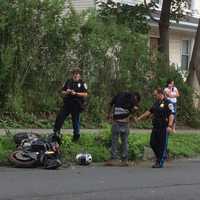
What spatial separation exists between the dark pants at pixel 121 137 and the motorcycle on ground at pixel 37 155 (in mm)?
1418

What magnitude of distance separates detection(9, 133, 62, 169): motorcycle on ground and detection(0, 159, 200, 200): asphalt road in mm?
276

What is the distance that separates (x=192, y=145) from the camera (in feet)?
58.2

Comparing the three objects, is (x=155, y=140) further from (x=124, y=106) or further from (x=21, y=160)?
(x=21, y=160)

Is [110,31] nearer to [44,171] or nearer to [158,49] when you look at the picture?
[158,49]

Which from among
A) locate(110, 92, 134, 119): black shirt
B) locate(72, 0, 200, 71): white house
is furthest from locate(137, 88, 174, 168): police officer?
locate(72, 0, 200, 71): white house

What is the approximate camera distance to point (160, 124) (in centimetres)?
1431

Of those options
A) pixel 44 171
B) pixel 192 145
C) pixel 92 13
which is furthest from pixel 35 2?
pixel 44 171

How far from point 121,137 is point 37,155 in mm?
2192

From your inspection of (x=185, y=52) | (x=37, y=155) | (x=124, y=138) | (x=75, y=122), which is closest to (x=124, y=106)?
(x=124, y=138)

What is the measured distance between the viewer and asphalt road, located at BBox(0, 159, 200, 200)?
988cm

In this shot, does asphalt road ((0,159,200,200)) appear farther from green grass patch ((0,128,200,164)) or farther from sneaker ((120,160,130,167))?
green grass patch ((0,128,200,164))

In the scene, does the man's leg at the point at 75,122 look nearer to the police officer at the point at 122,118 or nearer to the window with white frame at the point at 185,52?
the police officer at the point at 122,118

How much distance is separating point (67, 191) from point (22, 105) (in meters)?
8.82

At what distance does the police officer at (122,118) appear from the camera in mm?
→ 14289
